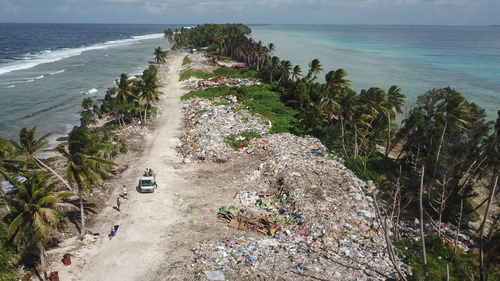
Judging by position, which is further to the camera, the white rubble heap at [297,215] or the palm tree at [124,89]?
the palm tree at [124,89]

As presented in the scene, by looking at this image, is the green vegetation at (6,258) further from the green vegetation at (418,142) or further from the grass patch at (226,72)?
the grass patch at (226,72)

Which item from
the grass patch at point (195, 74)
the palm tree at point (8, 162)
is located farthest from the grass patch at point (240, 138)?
the grass patch at point (195, 74)

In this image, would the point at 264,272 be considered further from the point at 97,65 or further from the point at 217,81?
the point at 97,65

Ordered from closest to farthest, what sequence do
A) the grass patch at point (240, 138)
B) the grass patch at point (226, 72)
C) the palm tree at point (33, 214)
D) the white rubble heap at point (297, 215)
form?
the palm tree at point (33, 214), the white rubble heap at point (297, 215), the grass patch at point (240, 138), the grass patch at point (226, 72)

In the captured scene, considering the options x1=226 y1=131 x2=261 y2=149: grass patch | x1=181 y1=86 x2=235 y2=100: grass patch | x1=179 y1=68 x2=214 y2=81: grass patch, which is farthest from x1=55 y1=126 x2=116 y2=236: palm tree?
x1=179 y1=68 x2=214 y2=81: grass patch

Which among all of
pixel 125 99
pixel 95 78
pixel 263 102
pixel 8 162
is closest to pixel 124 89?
pixel 125 99

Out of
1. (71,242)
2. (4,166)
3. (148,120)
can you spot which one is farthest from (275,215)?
(148,120)

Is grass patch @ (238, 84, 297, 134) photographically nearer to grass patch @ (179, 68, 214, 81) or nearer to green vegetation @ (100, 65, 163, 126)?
green vegetation @ (100, 65, 163, 126)
